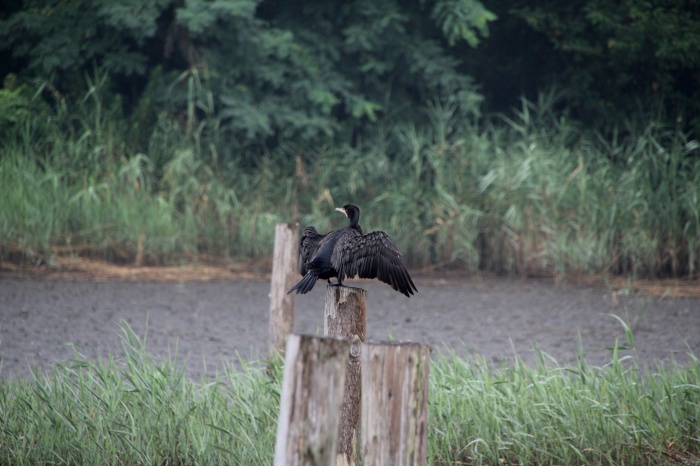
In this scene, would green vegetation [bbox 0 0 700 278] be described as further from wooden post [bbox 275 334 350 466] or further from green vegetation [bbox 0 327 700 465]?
wooden post [bbox 275 334 350 466]

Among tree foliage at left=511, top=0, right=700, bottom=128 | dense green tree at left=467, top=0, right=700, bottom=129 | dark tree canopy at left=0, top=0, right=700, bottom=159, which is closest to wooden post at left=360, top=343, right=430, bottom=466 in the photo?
dark tree canopy at left=0, top=0, right=700, bottom=159

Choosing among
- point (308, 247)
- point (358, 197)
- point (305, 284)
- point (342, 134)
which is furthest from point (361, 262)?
point (342, 134)

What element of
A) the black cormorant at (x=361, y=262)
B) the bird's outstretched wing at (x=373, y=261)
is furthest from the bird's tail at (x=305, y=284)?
the bird's outstretched wing at (x=373, y=261)

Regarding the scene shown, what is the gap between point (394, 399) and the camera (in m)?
2.17

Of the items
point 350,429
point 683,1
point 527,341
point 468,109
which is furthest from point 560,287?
point 350,429

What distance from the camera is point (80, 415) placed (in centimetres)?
364

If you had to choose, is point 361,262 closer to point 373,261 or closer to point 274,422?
point 373,261

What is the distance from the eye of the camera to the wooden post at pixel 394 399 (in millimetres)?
2168

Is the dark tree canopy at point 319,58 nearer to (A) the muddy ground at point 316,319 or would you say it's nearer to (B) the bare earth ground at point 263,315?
(B) the bare earth ground at point 263,315

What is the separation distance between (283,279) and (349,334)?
190 cm

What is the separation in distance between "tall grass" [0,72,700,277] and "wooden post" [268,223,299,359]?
16.9 feet

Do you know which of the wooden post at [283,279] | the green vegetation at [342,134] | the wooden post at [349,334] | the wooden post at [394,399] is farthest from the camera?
the green vegetation at [342,134]

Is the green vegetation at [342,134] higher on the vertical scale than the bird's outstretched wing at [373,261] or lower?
higher

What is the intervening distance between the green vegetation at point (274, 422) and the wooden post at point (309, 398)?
1.39m
